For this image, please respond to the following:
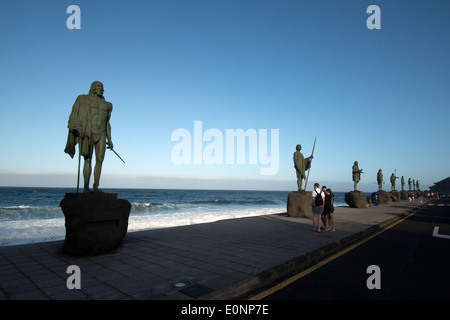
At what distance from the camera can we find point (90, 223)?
16.8ft

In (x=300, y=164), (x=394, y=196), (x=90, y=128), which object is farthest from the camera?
(x=394, y=196)

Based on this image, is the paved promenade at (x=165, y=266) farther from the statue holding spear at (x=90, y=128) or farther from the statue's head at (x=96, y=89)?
the statue's head at (x=96, y=89)

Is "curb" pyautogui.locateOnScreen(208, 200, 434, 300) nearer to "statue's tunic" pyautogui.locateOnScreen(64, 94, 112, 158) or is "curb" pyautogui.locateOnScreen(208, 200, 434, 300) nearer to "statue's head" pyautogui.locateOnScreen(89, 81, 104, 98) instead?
"statue's tunic" pyautogui.locateOnScreen(64, 94, 112, 158)

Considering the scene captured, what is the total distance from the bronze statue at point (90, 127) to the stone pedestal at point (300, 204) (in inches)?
377

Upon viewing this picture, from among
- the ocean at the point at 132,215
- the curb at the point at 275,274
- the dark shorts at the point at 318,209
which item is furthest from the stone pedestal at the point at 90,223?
the dark shorts at the point at 318,209

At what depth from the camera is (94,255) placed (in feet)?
16.6

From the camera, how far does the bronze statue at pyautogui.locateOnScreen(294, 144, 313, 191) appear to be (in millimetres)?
13422

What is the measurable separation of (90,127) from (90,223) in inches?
84.1

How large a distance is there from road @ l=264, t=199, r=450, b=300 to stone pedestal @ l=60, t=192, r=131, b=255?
3.60 metres

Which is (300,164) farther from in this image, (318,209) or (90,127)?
(90,127)

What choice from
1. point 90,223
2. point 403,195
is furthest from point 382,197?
point 90,223

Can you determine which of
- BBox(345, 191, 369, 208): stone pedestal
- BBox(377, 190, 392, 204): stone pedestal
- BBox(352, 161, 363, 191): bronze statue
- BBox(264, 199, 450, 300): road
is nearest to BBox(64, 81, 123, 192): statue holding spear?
BBox(264, 199, 450, 300): road
